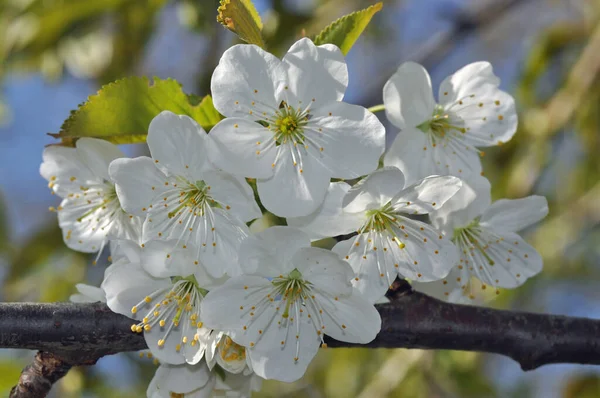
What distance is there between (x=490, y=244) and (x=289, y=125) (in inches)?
21.3

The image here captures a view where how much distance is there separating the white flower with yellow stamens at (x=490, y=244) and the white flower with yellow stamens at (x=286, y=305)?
265mm

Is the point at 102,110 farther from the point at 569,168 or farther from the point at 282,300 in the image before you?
the point at 569,168

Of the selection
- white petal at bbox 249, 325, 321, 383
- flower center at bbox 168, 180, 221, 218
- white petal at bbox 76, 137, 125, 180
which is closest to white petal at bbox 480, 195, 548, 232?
white petal at bbox 249, 325, 321, 383

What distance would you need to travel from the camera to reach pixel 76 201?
1.53 metres

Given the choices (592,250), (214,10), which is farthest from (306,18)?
(592,250)

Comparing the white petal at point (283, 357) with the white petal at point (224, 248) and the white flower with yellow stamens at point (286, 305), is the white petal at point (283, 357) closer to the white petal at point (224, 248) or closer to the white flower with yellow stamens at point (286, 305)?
the white flower with yellow stamens at point (286, 305)

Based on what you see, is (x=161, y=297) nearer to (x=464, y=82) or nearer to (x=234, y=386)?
(x=234, y=386)

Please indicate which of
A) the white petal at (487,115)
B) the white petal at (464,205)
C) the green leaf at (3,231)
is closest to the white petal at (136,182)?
the white petal at (464,205)

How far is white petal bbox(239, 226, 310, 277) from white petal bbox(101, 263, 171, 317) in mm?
211

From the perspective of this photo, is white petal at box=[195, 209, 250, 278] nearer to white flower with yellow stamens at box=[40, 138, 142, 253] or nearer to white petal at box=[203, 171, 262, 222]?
white petal at box=[203, 171, 262, 222]

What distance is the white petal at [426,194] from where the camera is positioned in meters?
1.15

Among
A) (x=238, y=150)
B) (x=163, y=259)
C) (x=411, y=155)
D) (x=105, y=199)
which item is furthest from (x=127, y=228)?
(x=411, y=155)

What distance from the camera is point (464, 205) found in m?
1.30

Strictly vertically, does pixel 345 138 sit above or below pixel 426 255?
above
